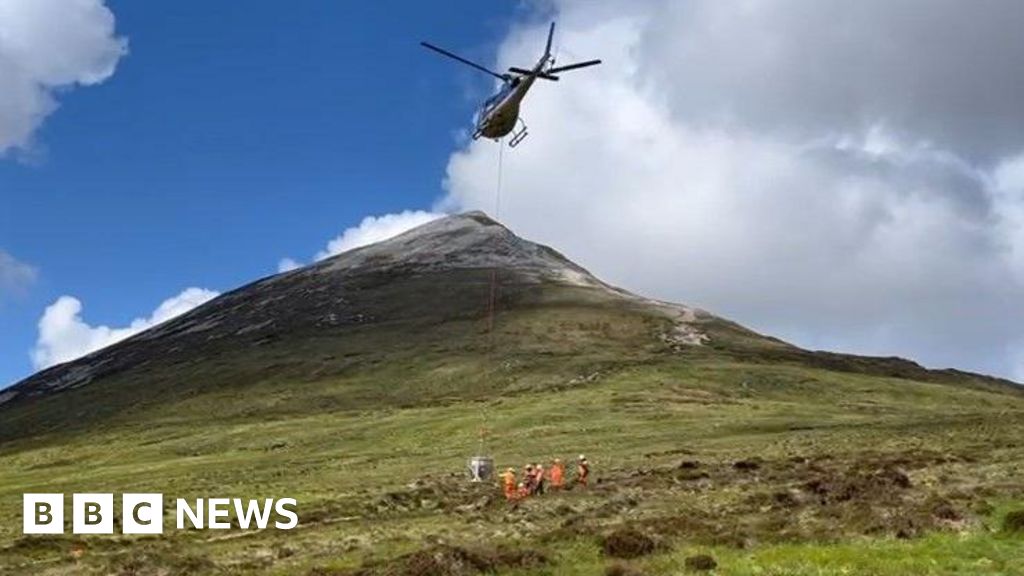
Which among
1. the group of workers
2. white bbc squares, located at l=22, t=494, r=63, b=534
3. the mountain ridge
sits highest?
the mountain ridge

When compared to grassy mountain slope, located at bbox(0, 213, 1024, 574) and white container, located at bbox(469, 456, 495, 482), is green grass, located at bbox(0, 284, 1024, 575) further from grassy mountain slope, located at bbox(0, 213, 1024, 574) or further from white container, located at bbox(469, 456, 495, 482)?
white container, located at bbox(469, 456, 495, 482)

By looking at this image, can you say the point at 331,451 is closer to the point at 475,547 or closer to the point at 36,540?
the point at 36,540

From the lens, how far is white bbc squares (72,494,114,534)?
45.7 m

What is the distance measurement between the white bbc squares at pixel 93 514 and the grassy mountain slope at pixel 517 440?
2966mm

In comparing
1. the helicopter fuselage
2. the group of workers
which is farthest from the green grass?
the helicopter fuselage

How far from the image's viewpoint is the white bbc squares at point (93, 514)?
150 feet

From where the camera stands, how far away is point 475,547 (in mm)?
31000

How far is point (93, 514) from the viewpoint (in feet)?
170

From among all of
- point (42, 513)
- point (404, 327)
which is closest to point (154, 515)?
point (42, 513)

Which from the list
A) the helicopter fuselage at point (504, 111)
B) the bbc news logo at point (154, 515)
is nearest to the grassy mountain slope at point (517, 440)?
the bbc news logo at point (154, 515)

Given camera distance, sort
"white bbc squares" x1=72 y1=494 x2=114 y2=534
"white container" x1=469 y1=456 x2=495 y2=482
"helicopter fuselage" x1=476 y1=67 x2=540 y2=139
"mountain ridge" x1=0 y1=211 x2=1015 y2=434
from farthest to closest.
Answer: "mountain ridge" x1=0 y1=211 x2=1015 y2=434
"white container" x1=469 y1=456 x2=495 y2=482
"helicopter fuselage" x1=476 y1=67 x2=540 y2=139
"white bbc squares" x1=72 y1=494 x2=114 y2=534

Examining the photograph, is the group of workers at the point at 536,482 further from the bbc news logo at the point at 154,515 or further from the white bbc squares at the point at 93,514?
the white bbc squares at the point at 93,514

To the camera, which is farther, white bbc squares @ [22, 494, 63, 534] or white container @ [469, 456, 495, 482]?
white container @ [469, 456, 495, 482]

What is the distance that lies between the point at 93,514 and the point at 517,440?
36114mm
